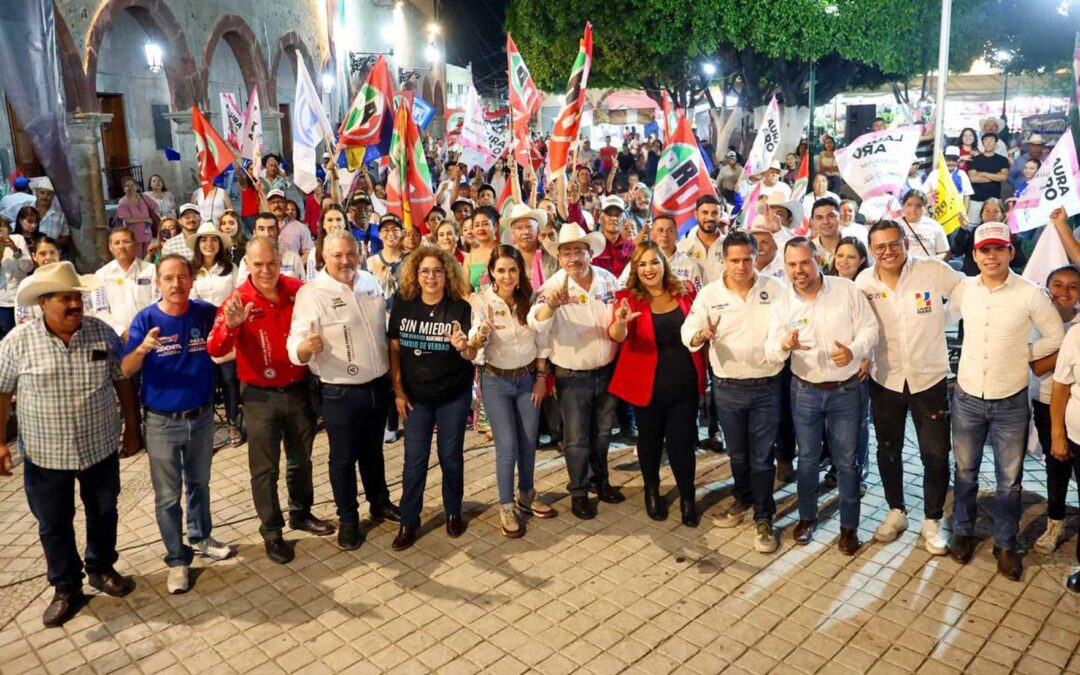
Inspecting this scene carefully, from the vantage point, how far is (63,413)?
4910mm

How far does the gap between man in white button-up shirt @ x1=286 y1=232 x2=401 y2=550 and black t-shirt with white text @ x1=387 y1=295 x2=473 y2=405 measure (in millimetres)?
170

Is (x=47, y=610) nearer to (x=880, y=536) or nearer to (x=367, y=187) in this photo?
(x=880, y=536)

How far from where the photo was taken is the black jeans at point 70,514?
16.4 feet

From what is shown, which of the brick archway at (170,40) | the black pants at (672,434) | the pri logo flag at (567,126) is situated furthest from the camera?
the brick archway at (170,40)

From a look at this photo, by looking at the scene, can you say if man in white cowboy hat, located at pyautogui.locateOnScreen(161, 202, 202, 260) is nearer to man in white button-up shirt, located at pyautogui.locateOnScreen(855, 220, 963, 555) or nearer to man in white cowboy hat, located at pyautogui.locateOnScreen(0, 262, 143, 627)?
man in white cowboy hat, located at pyautogui.locateOnScreen(0, 262, 143, 627)

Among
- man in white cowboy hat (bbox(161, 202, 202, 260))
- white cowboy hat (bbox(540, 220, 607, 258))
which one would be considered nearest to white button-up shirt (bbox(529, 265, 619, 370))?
white cowboy hat (bbox(540, 220, 607, 258))

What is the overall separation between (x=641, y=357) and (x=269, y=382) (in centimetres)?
244

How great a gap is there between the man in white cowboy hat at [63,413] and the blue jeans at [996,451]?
198 inches

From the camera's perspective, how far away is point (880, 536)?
5.76m

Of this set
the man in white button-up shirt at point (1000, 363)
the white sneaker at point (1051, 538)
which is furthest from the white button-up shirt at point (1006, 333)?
the white sneaker at point (1051, 538)

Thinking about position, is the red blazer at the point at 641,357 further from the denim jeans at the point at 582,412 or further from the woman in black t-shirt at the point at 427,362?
the woman in black t-shirt at the point at 427,362

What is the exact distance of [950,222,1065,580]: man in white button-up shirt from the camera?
16.8 feet

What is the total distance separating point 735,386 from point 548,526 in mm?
1643

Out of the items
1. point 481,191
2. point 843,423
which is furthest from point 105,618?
point 481,191
